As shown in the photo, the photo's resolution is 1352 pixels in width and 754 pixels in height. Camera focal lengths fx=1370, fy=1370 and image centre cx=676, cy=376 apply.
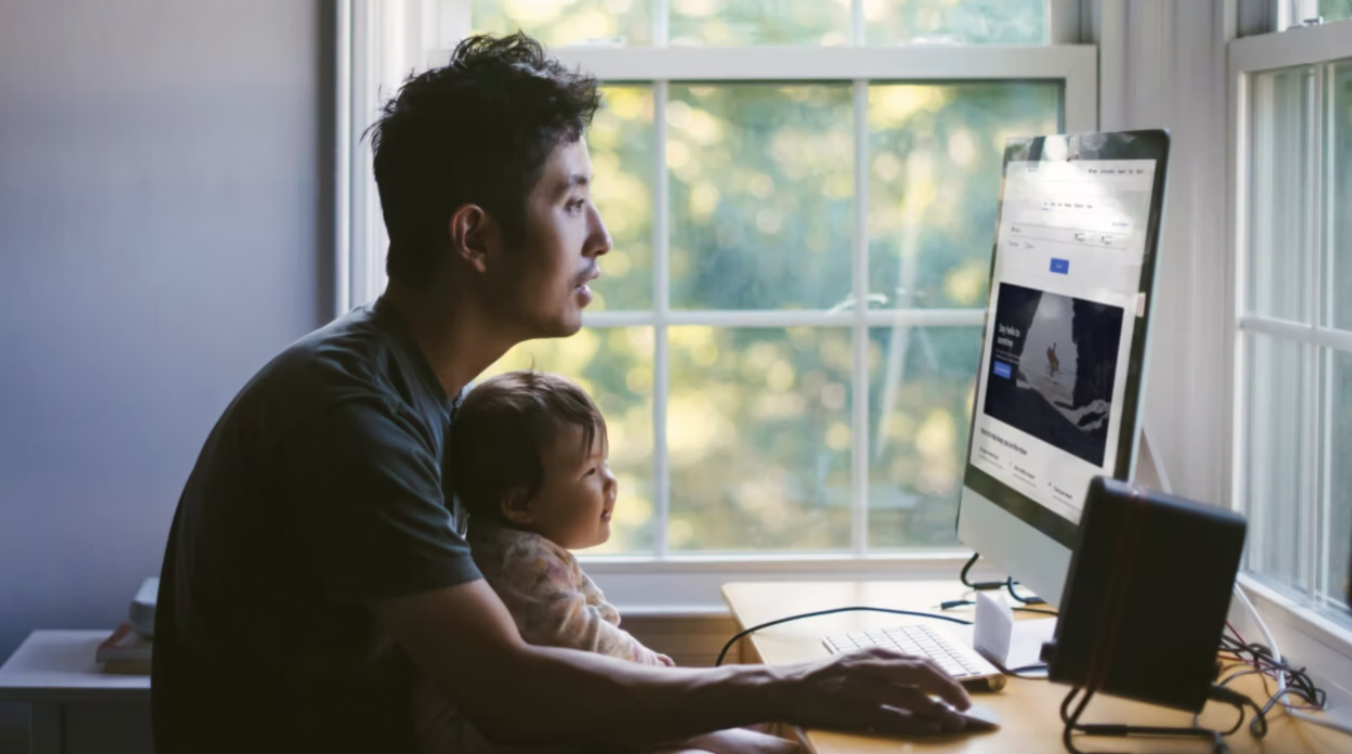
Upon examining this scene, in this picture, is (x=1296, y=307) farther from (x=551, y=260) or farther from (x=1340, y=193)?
(x=551, y=260)

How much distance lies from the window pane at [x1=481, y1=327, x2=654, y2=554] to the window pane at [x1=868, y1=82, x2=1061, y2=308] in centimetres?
43

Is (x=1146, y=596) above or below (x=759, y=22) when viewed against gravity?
below

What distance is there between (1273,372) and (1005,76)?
0.64 m

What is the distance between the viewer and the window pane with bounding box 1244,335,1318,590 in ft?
5.99

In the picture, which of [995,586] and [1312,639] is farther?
[995,586]

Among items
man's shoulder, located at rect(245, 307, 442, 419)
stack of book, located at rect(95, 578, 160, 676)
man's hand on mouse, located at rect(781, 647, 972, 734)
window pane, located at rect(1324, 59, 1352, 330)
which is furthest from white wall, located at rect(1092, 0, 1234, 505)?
stack of book, located at rect(95, 578, 160, 676)

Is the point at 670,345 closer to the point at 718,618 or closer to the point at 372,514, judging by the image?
the point at 718,618

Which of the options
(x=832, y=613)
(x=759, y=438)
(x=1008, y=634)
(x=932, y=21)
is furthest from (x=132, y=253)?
(x=1008, y=634)

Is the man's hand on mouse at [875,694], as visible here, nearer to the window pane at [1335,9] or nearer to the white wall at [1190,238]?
the white wall at [1190,238]

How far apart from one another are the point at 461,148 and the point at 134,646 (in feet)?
2.91

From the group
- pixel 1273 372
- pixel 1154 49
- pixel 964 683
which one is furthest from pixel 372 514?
pixel 1154 49

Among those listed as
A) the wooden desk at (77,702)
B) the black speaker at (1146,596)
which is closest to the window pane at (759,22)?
the black speaker at (1146,596)

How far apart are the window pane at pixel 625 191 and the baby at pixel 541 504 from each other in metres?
0.61

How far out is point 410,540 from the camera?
130 centimetres
